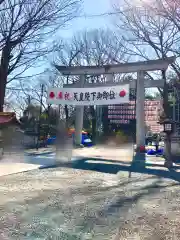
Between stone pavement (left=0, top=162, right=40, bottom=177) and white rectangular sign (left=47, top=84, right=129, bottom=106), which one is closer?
stone pavement (left=0, top=162, right=40, bottom=177)

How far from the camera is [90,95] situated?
1780 centimetres

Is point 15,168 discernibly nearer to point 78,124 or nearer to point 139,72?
point 78,124

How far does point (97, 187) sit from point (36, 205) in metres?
2.48

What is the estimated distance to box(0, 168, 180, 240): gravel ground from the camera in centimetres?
459

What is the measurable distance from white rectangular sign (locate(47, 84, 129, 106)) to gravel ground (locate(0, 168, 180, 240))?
7.69m

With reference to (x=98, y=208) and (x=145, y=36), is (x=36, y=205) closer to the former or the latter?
(x=98, y=208)

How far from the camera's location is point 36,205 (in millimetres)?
6090

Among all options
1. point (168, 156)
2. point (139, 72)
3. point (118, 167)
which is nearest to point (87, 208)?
point (118, 167)

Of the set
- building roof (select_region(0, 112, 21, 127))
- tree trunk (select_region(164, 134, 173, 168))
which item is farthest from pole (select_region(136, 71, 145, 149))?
building roof (select_region(0, 112, 21, 127))

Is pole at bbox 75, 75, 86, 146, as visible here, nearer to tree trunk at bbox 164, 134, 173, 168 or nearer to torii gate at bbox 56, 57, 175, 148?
torii gate at bbox 56, 57, 175, 148

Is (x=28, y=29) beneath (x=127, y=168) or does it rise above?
above

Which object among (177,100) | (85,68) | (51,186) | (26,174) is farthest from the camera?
(177,100)

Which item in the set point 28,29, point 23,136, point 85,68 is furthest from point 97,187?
point 23,136

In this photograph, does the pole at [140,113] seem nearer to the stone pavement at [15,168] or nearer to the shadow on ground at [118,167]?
the shadow on ground at [118,167]
